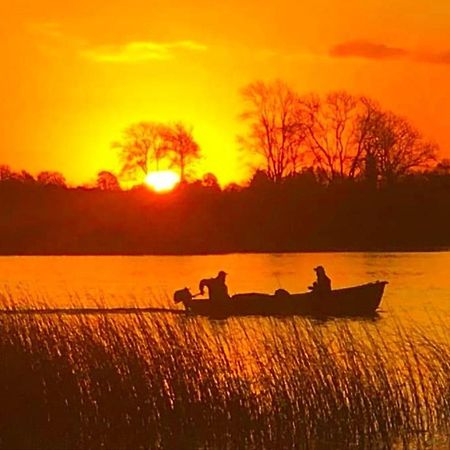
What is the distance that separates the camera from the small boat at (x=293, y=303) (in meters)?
30.9

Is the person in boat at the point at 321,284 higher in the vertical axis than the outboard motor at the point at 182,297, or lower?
higher

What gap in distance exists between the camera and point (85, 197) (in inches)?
2908

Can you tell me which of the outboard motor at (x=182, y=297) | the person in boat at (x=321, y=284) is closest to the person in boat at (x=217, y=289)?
the outboard motor at (x=182, y=297)

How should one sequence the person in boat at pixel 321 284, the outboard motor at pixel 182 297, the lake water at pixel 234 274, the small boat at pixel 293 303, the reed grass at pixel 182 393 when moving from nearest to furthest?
the reed grass at pixel 182 393, the small boat at pixel 293 303, the outboard motor at pixel 182 297, the person in boat at pixel 321 284, the lake water at pixel 234 274

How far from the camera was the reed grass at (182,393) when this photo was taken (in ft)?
45.8

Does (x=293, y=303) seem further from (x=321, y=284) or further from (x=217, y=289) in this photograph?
(x=217, y=289)

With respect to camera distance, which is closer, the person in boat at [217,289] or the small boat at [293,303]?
the small boat at [293,303]

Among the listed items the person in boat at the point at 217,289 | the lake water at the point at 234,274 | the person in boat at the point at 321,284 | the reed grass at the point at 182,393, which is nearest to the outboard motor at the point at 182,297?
the person in boat at the point at 217,289

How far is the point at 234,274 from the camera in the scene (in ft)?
194

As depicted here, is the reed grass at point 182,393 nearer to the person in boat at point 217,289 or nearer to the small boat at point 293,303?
the small boat at point 293,303

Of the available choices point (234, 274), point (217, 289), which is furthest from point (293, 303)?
point (234, 274)

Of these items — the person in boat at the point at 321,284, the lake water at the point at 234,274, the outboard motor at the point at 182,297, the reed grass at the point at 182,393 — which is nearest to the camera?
the reed grass at the point at 182,393

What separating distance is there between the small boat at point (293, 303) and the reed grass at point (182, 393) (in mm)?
14191

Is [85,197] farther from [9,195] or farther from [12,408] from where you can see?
[12,408]
